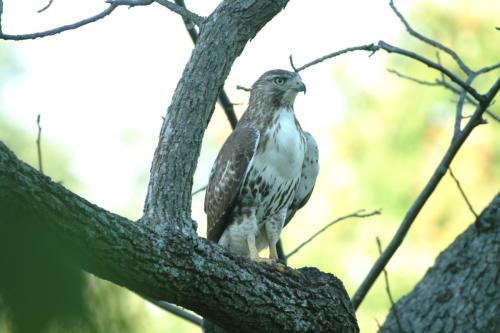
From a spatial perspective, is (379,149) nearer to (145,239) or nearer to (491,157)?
(491,157)

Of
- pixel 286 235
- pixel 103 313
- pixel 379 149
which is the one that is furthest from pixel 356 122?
pixel 103 313

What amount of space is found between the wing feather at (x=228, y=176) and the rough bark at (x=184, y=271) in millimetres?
1134

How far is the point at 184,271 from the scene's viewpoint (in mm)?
2641

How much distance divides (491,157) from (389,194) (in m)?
1.54

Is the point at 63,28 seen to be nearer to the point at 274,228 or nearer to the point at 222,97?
the point at 222,97

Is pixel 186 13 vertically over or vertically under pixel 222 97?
under

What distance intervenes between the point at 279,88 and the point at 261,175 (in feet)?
2.23

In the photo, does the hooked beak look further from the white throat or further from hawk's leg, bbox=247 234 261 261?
hawk's leg, bbox=247 234 261 261

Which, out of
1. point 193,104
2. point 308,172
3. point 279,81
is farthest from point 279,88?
point 193,104

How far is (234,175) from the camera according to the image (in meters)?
4.68

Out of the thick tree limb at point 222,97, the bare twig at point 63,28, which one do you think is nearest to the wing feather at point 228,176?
the thick tree limb at point 222,97

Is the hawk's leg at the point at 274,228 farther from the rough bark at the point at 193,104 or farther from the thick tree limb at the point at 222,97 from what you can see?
the rough bark at the point at 193,104

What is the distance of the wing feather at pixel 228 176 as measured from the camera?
15.3 ft

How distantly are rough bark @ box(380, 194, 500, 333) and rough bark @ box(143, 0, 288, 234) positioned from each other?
157 cm
